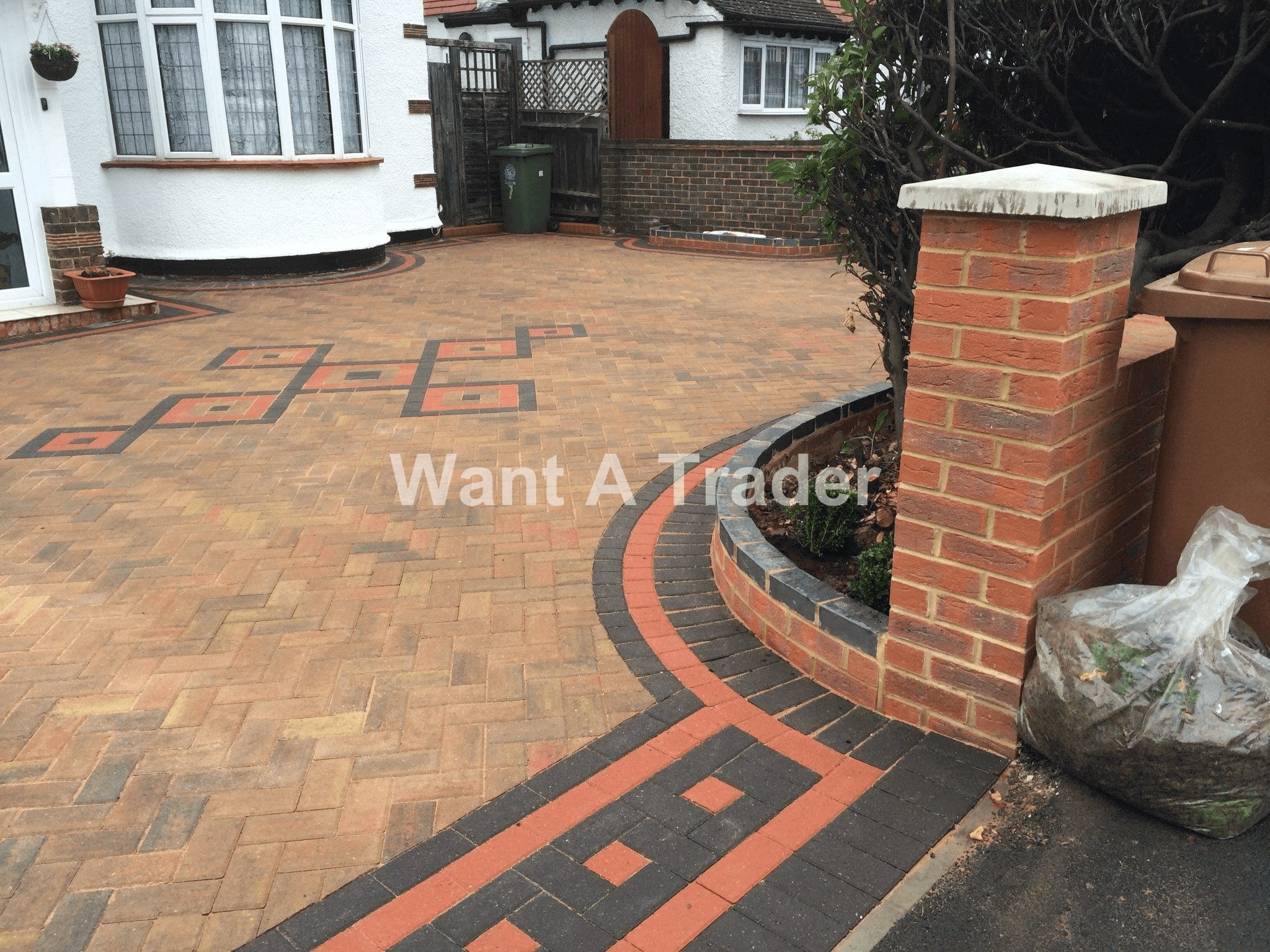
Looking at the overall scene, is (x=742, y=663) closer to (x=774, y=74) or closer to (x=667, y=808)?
(x=667, y=808)

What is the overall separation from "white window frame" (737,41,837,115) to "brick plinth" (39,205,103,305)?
12310mm

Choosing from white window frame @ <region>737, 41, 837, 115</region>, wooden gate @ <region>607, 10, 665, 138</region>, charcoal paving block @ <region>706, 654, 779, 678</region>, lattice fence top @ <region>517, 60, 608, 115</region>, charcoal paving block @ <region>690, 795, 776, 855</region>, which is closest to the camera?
charcoal paving block @ <region>690, 795, 776, 855</region>

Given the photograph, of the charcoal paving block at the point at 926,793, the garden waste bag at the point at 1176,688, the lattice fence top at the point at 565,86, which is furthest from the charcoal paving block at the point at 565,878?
the lattice fence top at the point at 565,86

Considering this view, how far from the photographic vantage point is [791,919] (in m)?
2.51

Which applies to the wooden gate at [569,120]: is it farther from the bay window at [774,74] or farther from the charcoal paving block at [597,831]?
the charcoal paving block at [597,831]

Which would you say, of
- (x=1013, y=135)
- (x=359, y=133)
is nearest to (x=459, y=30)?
(x=359, y=133)

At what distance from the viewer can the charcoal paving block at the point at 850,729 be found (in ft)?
10.5

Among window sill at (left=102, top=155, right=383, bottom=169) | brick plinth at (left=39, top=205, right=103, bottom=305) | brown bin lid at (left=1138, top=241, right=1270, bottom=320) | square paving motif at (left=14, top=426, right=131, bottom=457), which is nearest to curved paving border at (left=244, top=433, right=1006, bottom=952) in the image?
brown bin lid at (left=1138, top=241, right=1270, bottom=320)

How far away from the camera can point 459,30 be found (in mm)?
21859

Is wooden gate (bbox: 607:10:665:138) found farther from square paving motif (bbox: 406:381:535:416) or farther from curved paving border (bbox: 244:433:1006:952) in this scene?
curved paving border (bbox: 244:433:1006:952)

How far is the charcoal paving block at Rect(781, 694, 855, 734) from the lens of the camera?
10.8ft

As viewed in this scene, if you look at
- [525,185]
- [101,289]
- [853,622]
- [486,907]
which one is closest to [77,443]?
[101,289]

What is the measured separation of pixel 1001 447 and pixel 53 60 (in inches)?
375

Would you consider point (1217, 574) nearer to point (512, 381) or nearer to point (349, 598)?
point (349, 598)
